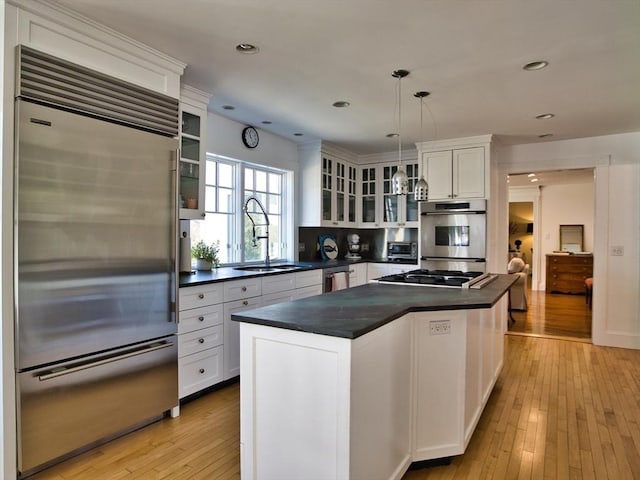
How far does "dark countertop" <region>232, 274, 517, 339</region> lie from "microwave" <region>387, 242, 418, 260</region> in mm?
2813

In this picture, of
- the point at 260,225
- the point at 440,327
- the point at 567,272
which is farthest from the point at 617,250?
the point at 567,272

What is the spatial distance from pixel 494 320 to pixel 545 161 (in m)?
2.96

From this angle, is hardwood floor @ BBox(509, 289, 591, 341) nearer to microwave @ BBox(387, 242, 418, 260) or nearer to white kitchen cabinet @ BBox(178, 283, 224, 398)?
microwave @ BBox(387, 242, 418, 260)

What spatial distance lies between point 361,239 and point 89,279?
455cm

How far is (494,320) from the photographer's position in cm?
305

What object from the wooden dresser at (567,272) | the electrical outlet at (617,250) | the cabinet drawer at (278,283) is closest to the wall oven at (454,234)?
the electrical outlet at (617,250)

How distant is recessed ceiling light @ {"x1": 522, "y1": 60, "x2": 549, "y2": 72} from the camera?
2703 millimetres

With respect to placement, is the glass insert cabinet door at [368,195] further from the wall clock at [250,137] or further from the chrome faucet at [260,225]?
the wall clock at [250,137]

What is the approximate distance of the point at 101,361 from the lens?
230cm

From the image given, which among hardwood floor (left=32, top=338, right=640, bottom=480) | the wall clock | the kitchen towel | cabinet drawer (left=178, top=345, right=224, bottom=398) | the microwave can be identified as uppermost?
the wall clock

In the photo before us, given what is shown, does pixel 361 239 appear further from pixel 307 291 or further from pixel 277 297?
pixel 277 297

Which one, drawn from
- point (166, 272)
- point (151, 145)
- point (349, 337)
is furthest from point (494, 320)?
point (151, 145)

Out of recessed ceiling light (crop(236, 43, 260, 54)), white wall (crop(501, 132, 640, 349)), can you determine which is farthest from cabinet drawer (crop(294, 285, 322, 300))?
white wall (crop(501, 132, 640, 349))

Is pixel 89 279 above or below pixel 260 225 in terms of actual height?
below
